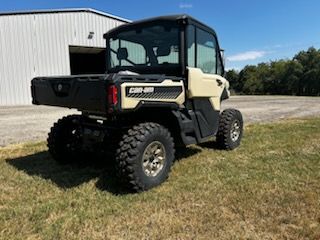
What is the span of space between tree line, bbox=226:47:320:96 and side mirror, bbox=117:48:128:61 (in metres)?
50.4

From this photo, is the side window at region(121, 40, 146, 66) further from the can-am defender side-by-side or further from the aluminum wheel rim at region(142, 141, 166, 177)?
the aluminum wheel rim at region(142, 141, 166, 177)

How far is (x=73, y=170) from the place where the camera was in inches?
206

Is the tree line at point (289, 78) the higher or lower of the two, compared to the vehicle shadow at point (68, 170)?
higher

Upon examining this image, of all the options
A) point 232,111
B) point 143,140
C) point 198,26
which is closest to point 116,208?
point 143,140

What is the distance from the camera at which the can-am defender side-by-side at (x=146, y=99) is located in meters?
4.10

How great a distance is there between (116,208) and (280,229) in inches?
64.3

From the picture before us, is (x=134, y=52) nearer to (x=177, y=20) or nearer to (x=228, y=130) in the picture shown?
(x=177, y=20)

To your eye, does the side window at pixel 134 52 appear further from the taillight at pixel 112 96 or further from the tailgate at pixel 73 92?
the taillight at pixel 112 96

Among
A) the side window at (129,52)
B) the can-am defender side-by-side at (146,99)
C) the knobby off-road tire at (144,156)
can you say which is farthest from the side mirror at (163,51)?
the knobby off-road tire at (144,156)

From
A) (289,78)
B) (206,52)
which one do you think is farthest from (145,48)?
(289,78)

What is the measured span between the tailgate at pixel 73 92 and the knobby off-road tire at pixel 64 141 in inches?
22.9

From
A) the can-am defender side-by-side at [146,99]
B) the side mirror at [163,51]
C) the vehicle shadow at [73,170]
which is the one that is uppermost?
the side mirror at [163,51]

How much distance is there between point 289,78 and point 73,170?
5810cm

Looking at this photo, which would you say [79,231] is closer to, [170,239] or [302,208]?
[170,239]
